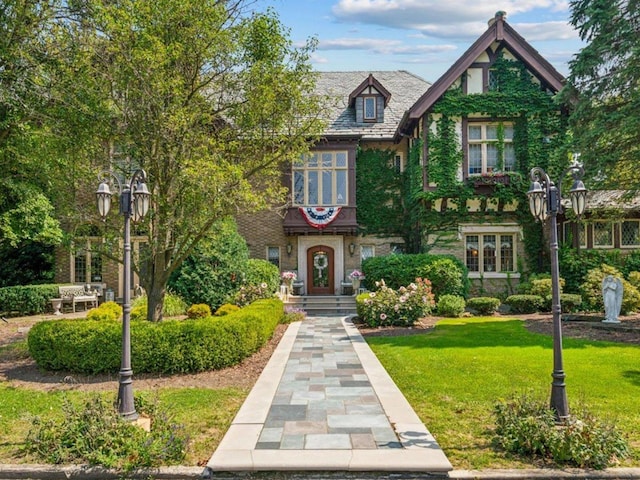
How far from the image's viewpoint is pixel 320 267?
21.1m

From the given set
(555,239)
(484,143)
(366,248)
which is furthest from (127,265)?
(484,143)

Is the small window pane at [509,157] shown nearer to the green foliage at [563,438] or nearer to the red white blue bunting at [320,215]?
the red white blue bunting at [320,215]

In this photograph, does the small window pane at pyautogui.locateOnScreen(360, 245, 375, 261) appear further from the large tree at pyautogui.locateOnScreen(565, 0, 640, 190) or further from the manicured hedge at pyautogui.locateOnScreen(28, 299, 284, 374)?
the manicured hedge at pyautogui.locateOnScreen(28, 299, 284, 374)

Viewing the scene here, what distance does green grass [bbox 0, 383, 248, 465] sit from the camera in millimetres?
5402

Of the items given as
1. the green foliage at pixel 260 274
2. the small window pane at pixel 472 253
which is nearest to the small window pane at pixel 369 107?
the small window pane at pixel 472 253

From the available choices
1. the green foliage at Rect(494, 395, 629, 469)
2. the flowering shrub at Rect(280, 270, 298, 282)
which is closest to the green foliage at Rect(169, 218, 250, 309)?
the flowering shrub at Rect(280, 270, 298, 282)

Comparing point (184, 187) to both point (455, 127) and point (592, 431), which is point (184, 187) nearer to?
point (592, 431)

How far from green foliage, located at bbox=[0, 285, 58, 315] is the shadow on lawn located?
13.2 meters

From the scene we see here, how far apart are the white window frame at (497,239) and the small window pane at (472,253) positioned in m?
0.12

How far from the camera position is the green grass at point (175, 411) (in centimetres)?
540

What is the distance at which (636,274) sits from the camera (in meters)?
16.3

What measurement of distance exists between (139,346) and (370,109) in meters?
16.4

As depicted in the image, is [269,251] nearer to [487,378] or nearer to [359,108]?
[359,108]

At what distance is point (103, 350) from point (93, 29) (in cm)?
697
